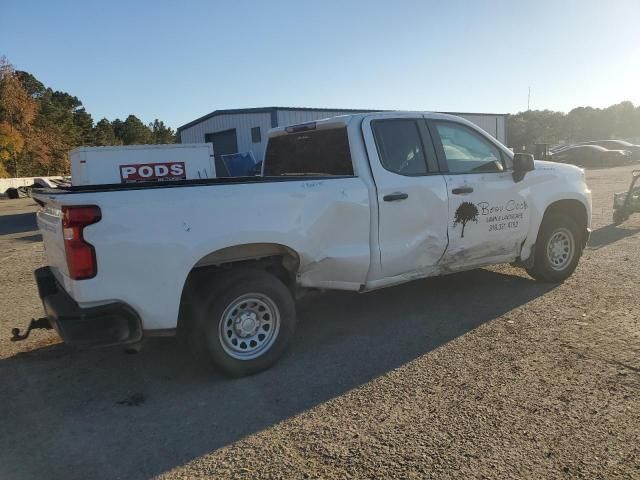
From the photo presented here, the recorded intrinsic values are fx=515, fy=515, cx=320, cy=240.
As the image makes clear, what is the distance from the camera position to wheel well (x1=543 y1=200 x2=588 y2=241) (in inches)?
241

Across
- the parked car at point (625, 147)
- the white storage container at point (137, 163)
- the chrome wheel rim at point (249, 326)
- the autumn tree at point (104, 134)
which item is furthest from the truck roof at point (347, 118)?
the autumn tree at point (104, 134)

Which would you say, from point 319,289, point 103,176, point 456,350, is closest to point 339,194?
point 319,289

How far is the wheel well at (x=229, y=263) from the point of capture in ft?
12.9

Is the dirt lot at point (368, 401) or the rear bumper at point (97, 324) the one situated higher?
the rear bumper at point (97, 324)

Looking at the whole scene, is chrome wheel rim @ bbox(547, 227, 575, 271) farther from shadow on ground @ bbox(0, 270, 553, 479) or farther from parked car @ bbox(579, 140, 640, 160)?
parked car @ bbox(579, 140, 640, 160)

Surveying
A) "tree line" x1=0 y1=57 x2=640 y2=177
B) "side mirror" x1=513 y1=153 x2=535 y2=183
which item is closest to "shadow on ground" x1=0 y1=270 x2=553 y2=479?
"side mirror" x1=513 y1=153 x2=535 y2=183

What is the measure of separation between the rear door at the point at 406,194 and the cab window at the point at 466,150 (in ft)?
0.77

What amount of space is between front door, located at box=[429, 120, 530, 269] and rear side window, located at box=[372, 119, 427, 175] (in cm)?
26

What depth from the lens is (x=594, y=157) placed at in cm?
3353

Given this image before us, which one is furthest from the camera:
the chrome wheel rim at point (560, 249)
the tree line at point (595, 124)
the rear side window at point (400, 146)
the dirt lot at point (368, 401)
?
A: the tree line at point (595, 124)

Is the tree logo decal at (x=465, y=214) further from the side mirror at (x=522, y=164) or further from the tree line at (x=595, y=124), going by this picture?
the tree line at (x=595, y=124)

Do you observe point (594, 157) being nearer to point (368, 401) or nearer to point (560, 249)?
point (560, 249)

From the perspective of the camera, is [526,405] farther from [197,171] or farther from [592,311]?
[197,171]

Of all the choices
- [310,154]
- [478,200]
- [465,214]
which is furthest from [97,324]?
[478,200]
